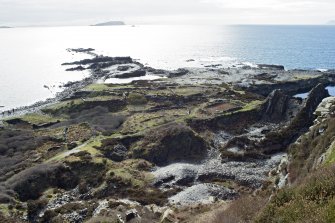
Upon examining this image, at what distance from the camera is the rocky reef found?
48594 mm

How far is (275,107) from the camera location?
85.3 m

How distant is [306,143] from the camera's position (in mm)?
47938

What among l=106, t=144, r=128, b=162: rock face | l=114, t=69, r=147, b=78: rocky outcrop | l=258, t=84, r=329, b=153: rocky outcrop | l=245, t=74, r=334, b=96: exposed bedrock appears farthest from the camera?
l=114, t=69, r=147, b=78: rocky outcrop

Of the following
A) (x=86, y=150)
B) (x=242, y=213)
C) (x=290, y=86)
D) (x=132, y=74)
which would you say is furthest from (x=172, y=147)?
(x=132, y=74)

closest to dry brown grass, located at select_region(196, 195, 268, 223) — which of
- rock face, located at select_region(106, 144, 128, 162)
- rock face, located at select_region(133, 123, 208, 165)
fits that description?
rock face, located at select_region(133, 123, 208, 165)

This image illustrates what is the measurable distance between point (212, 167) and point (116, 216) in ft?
68.3

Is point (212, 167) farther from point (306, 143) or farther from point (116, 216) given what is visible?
point (116, 216)

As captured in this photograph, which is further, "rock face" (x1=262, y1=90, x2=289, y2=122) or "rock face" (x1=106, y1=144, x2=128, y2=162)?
"rock face" (x1=262, y1=90, x2=289, y2=122)

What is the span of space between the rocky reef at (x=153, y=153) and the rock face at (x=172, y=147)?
164 mm

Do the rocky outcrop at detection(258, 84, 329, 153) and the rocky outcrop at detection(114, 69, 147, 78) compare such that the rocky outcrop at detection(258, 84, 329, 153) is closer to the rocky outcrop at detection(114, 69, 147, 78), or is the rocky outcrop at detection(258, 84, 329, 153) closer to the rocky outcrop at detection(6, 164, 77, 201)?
the rocky outcrop at detection(6, 164, 77, 201)

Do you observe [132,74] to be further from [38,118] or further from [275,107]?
[275,107]

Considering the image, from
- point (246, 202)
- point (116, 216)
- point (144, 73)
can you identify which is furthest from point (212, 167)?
point (144, 73)

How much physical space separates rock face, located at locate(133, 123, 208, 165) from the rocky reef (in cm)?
16

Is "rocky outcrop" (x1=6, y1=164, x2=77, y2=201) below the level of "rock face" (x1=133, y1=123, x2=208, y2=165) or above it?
below
